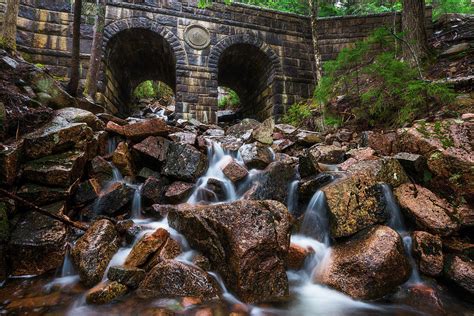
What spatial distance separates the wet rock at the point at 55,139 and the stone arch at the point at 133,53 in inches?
239

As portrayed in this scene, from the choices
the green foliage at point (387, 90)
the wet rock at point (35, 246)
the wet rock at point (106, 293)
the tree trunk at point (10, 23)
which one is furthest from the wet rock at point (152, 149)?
the tree trunk at point (10, 23)

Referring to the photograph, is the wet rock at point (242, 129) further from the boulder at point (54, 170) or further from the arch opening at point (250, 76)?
the boulder at point (54, 170)

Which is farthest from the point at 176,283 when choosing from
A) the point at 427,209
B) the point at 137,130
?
the point at 137,130

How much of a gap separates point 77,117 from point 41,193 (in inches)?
69.8

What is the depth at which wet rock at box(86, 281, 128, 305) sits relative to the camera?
2727 mm

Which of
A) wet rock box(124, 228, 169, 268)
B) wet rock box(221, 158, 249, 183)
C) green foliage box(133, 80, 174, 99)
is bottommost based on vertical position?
wet rock box(124, 228, 169, 268)

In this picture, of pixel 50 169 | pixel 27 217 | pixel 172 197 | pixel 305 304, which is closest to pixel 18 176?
pixel 50 169

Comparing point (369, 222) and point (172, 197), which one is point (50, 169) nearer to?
point (172, 197)

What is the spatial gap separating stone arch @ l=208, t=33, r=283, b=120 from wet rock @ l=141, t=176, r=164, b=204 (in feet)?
23.8

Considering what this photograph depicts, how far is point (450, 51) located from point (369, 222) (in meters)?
7.03

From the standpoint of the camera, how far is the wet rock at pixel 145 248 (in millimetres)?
3174

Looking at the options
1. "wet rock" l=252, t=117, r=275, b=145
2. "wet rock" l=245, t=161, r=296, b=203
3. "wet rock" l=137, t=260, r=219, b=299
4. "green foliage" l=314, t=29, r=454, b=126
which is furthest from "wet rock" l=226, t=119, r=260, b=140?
"wet rock" l=137, t=260, r=219, b=299

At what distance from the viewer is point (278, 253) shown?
3025mm

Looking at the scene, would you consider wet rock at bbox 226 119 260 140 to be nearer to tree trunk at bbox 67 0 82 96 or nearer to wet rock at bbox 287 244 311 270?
tree trunk at bbox 67 0 82 96
